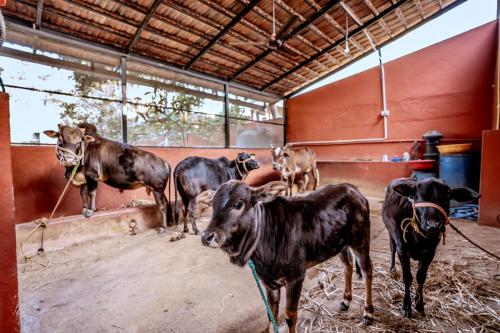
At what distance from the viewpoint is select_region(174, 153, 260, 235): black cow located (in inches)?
165

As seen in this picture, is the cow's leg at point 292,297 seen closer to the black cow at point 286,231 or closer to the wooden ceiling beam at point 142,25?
the black cow at point 286,231

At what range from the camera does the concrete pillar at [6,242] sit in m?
1.25

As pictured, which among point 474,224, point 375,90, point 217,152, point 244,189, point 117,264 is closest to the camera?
point 244,189

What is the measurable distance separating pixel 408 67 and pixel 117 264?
9.70 meters

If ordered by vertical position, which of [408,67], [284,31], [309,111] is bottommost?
[309,111]

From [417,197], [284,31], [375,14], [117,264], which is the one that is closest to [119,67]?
[284,31]

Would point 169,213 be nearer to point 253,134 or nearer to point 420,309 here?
point 420,309

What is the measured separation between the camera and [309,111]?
10.2 m

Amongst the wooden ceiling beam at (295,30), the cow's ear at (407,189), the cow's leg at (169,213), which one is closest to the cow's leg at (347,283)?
the cow's ear at (407,189)

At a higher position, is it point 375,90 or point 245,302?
point 375,90

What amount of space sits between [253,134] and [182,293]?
7799mm

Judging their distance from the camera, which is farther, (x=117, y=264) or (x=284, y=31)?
(x=284, y=31)

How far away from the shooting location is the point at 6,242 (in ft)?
4.15

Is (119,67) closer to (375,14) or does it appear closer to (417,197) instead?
(417,197)
